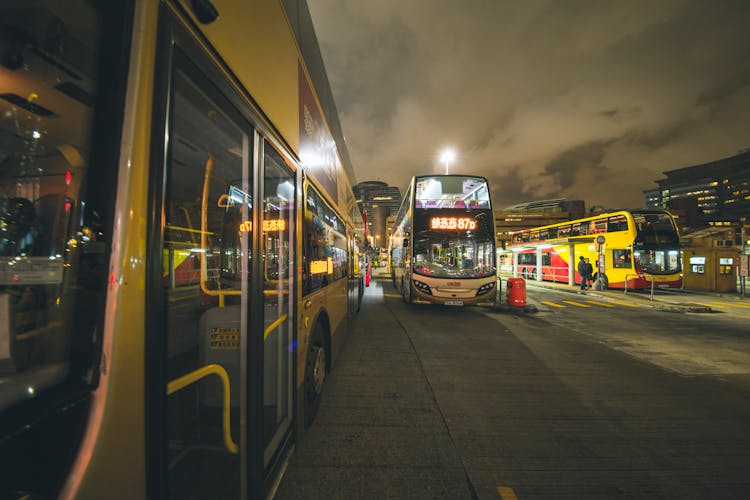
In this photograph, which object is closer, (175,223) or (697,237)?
(175,223)

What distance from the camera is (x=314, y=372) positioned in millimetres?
3039

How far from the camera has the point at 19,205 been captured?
83 cm

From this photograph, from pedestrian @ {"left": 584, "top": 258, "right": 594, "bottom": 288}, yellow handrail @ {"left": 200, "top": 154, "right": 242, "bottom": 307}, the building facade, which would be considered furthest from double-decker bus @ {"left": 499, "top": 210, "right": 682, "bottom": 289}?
the building facade

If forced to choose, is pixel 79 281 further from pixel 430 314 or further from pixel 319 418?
pixel 430 314

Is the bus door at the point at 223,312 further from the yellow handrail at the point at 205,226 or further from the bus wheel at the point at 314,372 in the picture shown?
the bus wheel at the point at 314,372

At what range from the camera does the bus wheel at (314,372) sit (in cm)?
283

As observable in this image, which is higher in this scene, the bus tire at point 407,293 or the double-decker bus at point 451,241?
the double-decker bus at point 451,241

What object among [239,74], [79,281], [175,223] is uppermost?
[239,74]

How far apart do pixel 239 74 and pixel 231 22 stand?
224 millimetres

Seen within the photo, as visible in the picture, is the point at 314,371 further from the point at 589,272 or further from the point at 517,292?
the point at 589,272

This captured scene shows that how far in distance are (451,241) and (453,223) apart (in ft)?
1.74

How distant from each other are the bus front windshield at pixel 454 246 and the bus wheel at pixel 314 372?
539 centimetres

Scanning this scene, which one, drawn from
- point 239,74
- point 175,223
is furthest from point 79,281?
point 175,223

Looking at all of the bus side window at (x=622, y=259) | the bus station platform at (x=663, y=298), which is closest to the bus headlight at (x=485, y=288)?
the bus station platform at (x=663, y=298)
